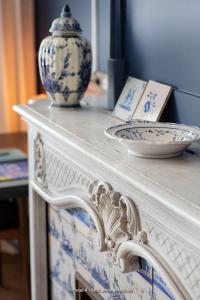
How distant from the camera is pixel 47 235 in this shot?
6.66ft

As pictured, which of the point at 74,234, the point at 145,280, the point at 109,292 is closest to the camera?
the point at 145,280

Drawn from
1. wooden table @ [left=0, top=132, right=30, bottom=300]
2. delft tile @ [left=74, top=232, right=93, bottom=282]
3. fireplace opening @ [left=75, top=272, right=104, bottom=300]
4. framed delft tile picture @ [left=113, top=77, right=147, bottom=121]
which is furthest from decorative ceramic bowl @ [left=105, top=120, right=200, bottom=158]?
wooden table @ [left=0, top=132, right=30, bottom=300]

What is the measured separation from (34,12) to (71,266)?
1.82 meters

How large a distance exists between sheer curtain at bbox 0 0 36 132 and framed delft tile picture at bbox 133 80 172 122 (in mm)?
1776

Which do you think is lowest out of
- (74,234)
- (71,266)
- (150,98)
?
(71,266)

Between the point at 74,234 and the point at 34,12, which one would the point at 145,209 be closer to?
the point at 74,234

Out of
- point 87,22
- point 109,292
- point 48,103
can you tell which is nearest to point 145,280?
point 109,292

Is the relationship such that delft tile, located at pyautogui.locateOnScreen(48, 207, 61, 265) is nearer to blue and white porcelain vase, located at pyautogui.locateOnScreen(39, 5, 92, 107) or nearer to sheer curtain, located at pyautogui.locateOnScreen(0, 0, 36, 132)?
blue and white porcelain vase, located at pyautogui.locateOnScreen(39, 5, 92, 107)

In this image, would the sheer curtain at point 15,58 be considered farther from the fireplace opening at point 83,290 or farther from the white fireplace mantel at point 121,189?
the fireplace opening at point 83,290

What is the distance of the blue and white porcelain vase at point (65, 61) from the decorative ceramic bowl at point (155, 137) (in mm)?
377

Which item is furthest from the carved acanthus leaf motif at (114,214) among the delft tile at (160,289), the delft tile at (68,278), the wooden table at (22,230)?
the wooden table at (22,230)

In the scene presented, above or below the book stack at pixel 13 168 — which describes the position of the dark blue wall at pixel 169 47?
above

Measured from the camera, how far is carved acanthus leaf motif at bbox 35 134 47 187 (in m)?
1.86

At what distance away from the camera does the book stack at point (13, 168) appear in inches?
95.0
